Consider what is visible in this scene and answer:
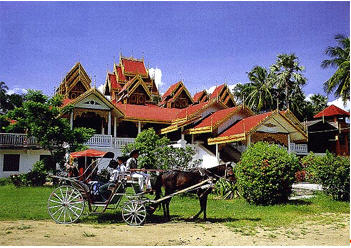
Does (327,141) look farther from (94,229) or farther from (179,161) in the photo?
(94,229)

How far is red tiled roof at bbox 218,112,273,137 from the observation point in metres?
17.9

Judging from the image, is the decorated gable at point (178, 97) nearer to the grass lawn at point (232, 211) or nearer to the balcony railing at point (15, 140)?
the balcony railing at point (15, 140)

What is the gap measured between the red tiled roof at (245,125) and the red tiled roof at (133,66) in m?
Answer: 15.0

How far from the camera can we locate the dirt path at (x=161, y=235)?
5.66m

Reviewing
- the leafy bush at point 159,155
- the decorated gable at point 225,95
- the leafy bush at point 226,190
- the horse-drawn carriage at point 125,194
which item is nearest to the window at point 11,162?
the leafy bush at point 159,155

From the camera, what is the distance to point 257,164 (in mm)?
10430

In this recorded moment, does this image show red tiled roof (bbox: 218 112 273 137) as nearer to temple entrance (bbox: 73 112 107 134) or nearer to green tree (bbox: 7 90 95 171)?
green tree (bbox: 7 90 95 171)

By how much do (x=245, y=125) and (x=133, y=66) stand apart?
16744mm

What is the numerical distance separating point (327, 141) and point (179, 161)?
20863 millimetres

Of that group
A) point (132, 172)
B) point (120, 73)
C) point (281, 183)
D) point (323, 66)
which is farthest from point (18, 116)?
point (323, 66)

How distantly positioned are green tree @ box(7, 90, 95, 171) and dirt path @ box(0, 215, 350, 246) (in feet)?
28.5

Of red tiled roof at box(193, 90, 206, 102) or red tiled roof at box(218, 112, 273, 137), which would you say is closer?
red tiled roof at box(218, 112, 273, 137)

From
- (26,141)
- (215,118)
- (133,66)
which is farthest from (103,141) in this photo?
(133,66)

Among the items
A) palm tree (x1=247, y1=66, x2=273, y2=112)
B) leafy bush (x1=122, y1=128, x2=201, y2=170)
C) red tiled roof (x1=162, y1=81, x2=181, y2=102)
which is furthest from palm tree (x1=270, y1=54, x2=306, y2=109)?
leafy bush (x1=122, y1=128, x2=201, y2=170)
